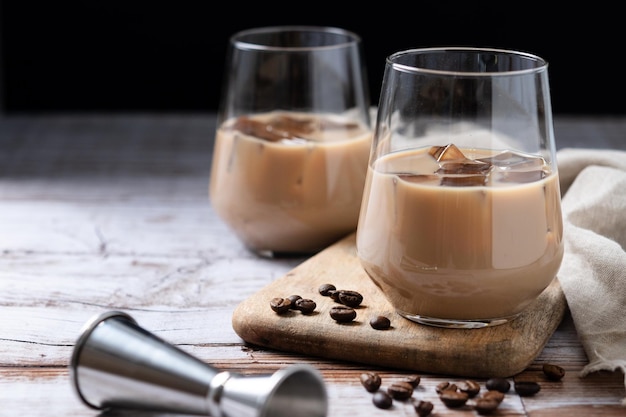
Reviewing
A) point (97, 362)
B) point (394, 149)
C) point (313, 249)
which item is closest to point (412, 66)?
point (394, 149)

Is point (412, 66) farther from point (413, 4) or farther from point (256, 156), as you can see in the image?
point (413, 4)

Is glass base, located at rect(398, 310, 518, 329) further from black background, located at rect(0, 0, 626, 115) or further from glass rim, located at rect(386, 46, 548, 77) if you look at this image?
black background, located at rect(0, 0, 626, 115)

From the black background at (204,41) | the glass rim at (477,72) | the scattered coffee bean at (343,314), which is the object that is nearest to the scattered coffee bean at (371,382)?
the scattered coffee bean at (343,314)

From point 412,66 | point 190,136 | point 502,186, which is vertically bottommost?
point 190,136

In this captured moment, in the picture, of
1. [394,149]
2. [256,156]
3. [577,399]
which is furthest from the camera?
[256,156]

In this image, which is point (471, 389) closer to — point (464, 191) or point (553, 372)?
point (553, 372)

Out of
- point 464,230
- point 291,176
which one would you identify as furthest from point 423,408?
point 291,176
